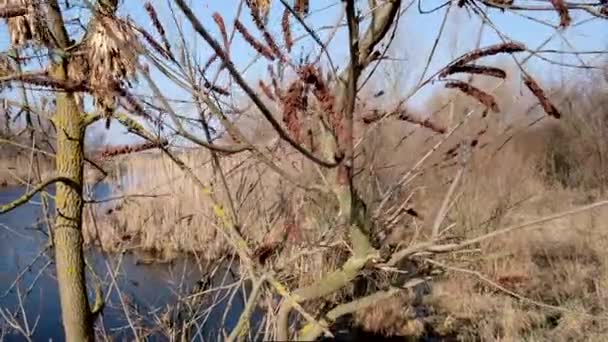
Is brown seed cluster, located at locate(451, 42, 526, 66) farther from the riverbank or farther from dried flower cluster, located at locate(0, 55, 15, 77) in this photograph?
the riverbank

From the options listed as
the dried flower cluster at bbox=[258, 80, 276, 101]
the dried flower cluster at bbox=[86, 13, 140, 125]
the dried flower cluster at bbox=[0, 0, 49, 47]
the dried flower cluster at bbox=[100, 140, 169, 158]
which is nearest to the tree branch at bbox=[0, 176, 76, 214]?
the dried flower cluster at bbox=[0, 0, 49, 47]

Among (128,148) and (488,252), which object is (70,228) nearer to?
(128,148)

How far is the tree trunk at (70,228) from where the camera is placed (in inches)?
141

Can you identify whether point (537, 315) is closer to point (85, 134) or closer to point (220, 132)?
point (85, 134)

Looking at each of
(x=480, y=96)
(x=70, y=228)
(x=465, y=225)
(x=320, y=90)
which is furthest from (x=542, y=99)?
(x=465, y=225)

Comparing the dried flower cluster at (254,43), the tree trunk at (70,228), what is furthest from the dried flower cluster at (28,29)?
the dried flower cluster at (254,43)

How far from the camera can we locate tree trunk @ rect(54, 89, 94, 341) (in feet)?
11.7

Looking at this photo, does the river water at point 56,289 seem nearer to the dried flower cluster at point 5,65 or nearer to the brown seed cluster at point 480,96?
the dried flower cluster at point 5,65

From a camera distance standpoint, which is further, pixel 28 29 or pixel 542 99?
pixel 28 29

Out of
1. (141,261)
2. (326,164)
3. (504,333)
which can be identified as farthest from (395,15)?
(141,261)

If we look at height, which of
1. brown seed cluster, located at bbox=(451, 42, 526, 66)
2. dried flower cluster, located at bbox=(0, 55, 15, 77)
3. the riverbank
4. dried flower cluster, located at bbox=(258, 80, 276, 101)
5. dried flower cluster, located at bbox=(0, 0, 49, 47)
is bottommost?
the riverbank

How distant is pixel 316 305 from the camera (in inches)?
85.3

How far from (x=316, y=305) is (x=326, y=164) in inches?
41.7

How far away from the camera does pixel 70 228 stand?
11.8 ft
